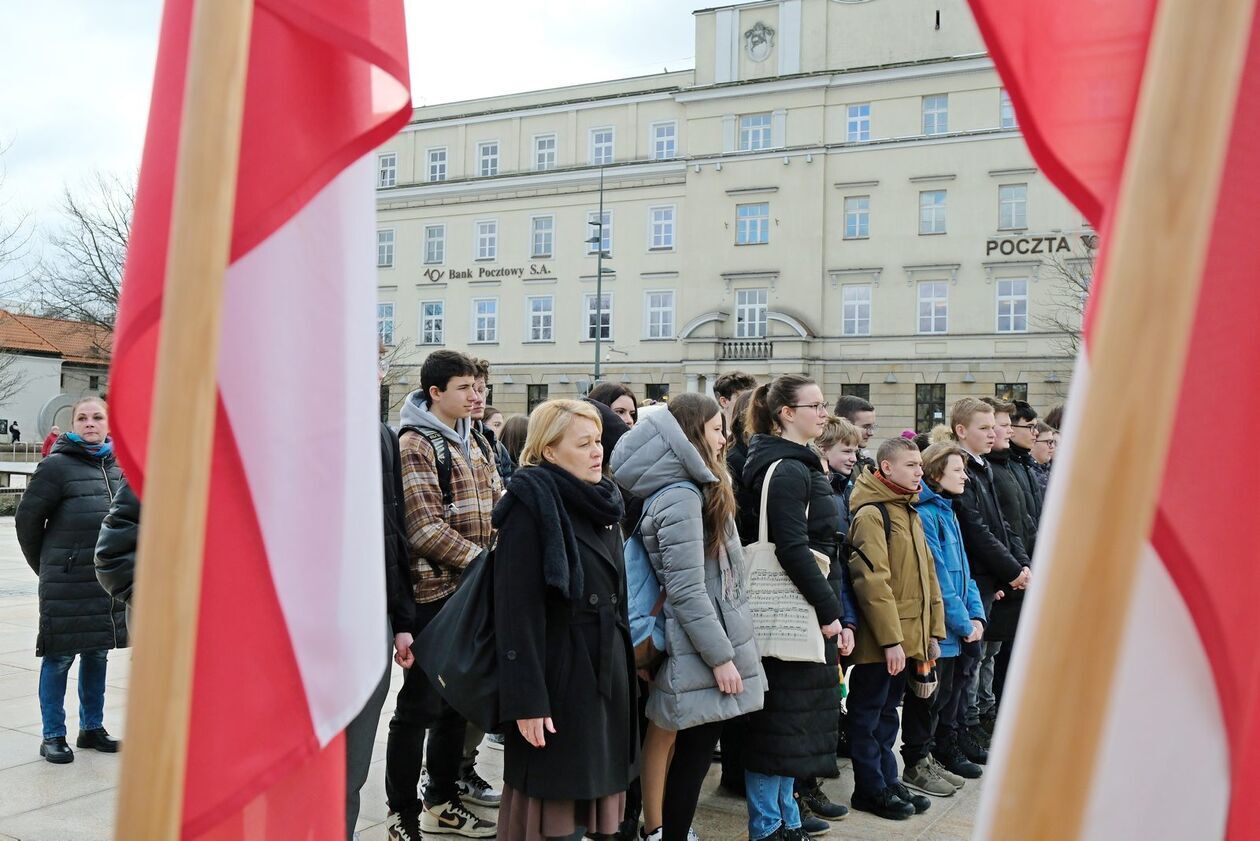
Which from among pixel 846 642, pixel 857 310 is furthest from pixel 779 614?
pixel 857 310

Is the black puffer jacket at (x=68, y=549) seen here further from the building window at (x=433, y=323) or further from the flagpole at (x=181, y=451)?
the building window at (x=433, y=323)

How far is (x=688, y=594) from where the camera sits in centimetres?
438

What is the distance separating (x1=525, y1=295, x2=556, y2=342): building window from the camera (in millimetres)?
43844

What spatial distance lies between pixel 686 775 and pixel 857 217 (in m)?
36.0

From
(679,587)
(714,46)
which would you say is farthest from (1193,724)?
(714,46)

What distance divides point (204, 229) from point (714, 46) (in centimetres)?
4128

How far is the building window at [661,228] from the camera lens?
41.9m

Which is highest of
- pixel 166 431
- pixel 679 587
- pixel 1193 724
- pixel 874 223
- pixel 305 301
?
pixel 874 223

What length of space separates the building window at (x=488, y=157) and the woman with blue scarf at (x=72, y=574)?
40474mm

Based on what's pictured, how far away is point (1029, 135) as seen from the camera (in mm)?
1452

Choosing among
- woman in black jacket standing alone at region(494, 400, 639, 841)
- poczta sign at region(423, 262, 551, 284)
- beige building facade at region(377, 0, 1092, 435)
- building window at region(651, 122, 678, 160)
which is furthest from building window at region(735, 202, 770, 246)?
woman in black jacket standing alone at region(494, 400, 639, 841)

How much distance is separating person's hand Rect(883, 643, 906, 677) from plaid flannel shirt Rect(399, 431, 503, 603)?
2024mm

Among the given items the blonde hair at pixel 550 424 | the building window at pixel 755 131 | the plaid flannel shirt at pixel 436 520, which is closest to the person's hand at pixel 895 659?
the plaid flannel shirt at pixel 436 520

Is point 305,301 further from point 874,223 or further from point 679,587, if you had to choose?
point 874,223
